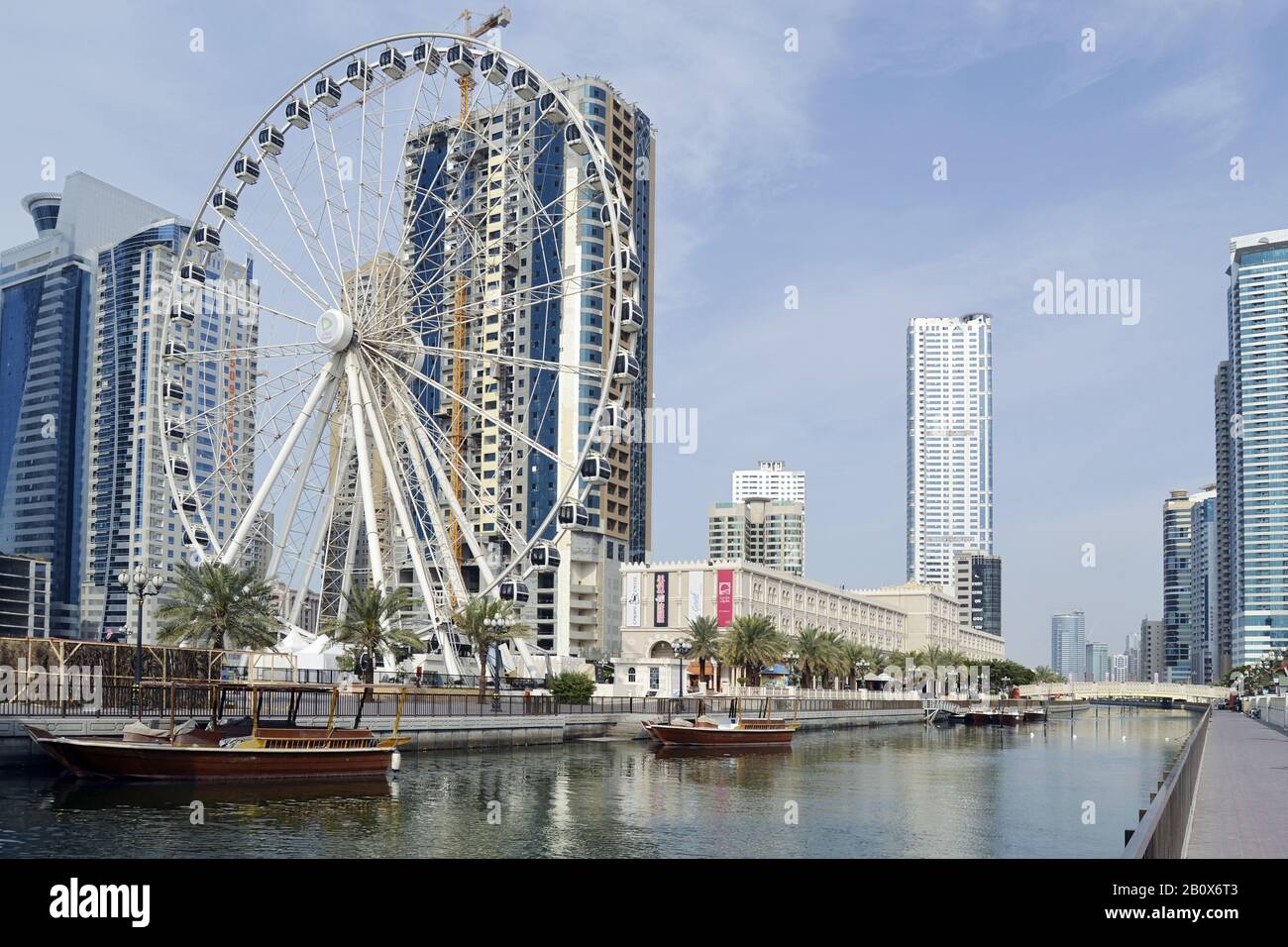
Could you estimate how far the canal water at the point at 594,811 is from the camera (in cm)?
3200

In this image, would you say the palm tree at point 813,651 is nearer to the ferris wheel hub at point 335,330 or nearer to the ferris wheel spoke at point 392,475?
the ferris wheel spoke at point 392,475

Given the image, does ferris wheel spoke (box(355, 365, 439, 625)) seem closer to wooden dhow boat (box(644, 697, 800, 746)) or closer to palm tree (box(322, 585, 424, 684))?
palm tree (box(322, 585, 424, 684))

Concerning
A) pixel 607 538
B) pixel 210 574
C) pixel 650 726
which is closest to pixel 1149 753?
pixel 650 726

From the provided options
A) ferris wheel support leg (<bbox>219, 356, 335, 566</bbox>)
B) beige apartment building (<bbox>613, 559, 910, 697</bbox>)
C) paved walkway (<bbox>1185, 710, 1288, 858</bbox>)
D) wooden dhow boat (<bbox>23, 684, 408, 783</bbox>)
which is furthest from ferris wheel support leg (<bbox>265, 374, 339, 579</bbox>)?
beige apartment building (<bbox>613, 559, 910, 697</bbox>)

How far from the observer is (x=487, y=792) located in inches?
1740

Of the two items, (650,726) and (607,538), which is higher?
(607,538)

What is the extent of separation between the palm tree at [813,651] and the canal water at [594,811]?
5509cm

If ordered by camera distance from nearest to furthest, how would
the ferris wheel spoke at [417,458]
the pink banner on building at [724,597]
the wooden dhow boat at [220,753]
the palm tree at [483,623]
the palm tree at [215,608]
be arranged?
the wooden dhow boat at [220,753] < the palm tree at [215,608] < the ferris wheel spoke at [417,458] < the palm tree at [483,623] < the pink banner on building at [724,597]

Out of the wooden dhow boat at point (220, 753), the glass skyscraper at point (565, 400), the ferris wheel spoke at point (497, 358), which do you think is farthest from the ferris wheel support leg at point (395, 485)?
the glass skyscraper at point (565, 400)

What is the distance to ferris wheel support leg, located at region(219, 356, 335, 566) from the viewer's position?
64.2m

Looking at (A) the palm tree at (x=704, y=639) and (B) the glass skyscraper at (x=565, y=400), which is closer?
(A) the palm tree at (x=704, y=639)

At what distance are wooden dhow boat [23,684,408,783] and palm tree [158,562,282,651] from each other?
15.9 m
